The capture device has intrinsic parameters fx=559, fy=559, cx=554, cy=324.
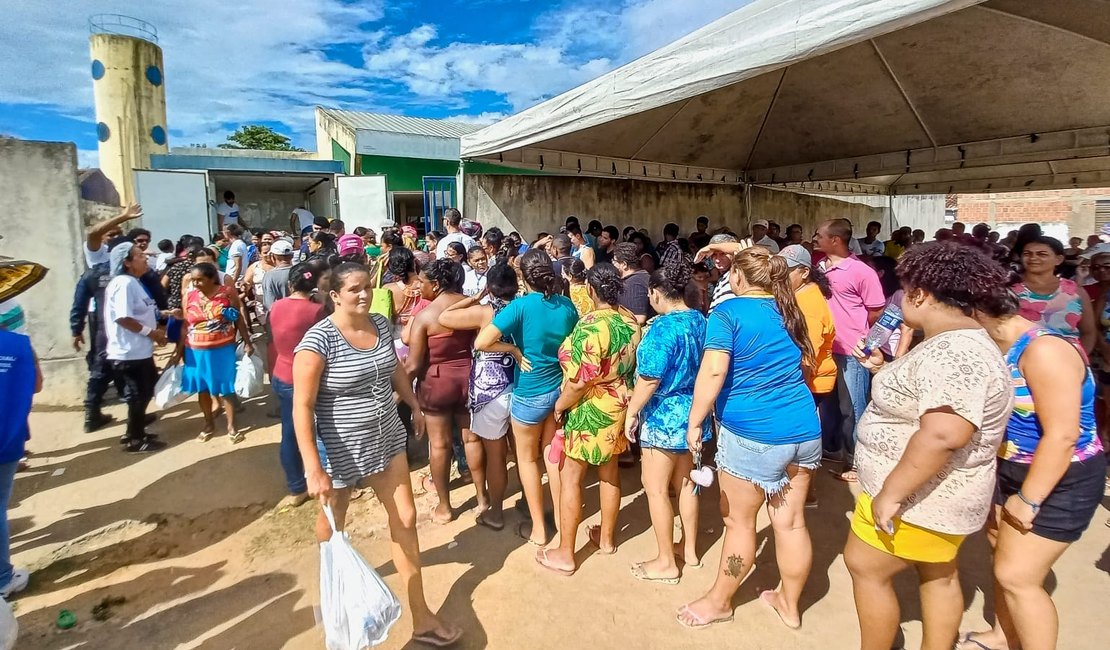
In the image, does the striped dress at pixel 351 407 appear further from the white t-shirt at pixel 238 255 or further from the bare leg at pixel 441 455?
the white t-shirt at pixel 238 255

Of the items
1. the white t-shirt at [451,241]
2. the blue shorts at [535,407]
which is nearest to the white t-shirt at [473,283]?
the white t-shirt at [451,241]

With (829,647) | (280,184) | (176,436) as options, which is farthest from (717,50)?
(280,184)

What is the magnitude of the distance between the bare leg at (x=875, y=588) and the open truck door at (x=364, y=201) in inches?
341

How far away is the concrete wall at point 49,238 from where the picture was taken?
219 inches

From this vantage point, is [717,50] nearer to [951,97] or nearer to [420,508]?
[420,508]

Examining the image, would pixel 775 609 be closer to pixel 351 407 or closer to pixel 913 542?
pixel 913 542

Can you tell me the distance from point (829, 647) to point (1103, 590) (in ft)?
5.01

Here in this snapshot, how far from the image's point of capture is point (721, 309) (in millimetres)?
2303

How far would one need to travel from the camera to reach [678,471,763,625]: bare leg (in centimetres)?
239

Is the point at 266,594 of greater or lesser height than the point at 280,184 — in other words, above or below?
below

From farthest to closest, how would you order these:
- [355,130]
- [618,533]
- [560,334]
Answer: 1. [355,130]
2. [618,533]
3. [560,334]

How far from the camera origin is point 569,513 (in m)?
2.92

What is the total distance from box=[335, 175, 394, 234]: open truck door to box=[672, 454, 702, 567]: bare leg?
767 cm

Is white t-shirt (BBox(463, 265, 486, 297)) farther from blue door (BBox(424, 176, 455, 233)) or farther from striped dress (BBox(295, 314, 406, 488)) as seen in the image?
blue door (BBox(424, 176, 455, 233))
